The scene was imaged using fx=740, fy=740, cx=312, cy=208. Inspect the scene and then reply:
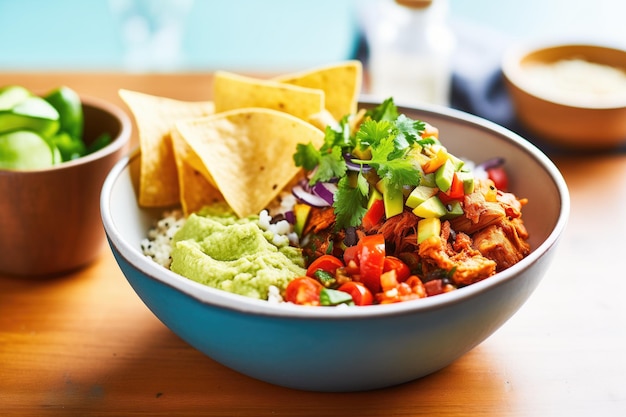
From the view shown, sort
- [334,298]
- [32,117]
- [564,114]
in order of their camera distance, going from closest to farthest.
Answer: [334,298], [32,117], [564,114]

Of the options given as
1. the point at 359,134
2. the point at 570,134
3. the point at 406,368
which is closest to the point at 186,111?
the point at 359,134

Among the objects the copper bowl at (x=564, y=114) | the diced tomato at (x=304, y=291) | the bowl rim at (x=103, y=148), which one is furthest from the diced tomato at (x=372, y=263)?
the copper bowl at (x=564, y=114)

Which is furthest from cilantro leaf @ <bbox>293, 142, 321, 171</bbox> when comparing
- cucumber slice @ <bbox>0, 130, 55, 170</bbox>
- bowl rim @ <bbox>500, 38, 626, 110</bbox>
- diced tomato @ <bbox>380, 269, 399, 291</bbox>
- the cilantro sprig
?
bowl rim @ <bbox>500, 38, 626, 110</bbox>

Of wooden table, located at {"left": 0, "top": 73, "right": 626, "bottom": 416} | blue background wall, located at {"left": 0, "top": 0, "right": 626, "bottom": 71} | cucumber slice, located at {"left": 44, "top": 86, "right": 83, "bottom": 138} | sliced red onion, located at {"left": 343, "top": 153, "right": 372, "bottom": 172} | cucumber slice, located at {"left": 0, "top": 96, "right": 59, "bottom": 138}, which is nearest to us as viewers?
wooden table, located at {"left": 0, "top": 73, "right": 626, "bottom": 416}

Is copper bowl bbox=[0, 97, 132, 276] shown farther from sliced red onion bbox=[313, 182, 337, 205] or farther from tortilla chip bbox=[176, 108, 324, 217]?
sliced red onion bbox=[313, 182, 337, 205]

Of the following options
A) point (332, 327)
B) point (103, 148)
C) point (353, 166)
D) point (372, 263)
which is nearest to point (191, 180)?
point (103, 148)

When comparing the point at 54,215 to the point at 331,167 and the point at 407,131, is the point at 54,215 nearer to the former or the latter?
the point at 331,167
